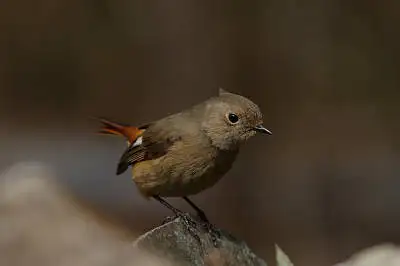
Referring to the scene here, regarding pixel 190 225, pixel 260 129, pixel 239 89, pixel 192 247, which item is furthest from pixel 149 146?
pixel 239 89

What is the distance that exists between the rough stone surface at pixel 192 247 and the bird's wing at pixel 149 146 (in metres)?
0.29

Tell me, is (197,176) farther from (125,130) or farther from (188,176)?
(125,130)

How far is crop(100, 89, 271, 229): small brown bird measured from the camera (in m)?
2.09

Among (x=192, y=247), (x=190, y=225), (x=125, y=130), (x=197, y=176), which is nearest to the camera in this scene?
(x=192, y=247)

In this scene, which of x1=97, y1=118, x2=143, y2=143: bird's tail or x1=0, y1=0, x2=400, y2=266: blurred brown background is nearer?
x1=97, y1=118, x2=143, y2=143: bird's tail

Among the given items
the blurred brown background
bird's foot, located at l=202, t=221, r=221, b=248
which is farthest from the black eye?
the blurred brown background

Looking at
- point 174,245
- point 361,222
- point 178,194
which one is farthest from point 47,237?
point 361,222

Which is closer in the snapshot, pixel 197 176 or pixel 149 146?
pixel 197 176

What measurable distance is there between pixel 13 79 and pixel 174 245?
3.53m

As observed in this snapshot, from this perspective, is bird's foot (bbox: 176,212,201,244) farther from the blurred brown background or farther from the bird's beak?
the blurred brown background

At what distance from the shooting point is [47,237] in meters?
0.98

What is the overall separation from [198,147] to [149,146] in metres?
0.16

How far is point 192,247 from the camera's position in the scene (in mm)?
1705

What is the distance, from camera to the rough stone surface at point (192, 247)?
155 centimetres
